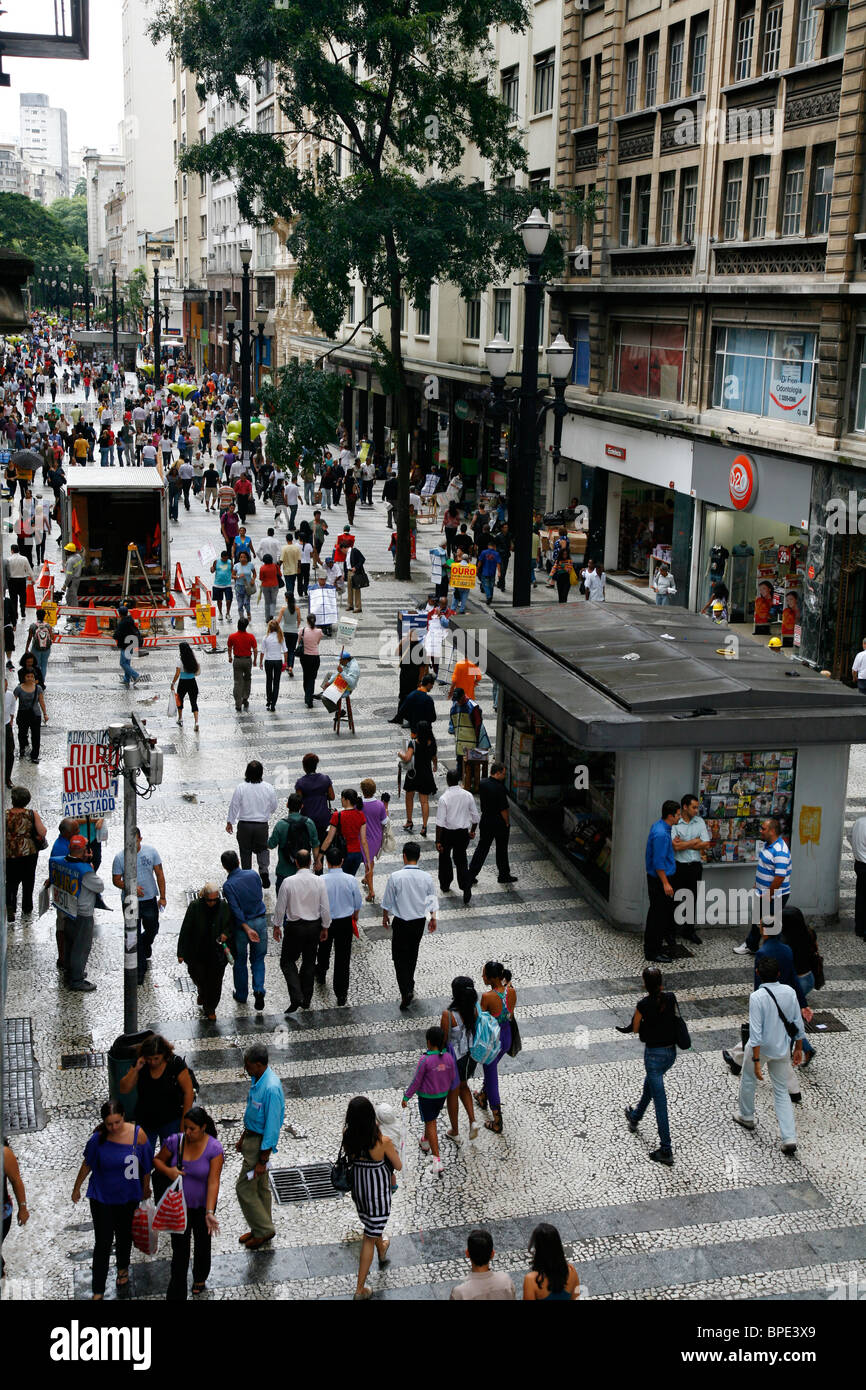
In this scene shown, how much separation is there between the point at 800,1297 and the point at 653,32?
30.6 metres

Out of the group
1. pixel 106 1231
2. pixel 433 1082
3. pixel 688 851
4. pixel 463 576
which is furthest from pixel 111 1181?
pixel 463 576

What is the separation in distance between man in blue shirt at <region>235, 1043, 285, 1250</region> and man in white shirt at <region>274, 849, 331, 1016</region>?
305 cm

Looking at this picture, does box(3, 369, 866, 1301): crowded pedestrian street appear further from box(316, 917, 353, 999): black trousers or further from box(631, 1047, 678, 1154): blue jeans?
box(631, 1047, 678, 1154): blue jeans

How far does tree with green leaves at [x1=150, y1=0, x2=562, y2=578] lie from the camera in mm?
31297

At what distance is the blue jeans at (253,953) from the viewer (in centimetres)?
1198

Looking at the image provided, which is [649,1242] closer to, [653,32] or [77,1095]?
[77,1095]

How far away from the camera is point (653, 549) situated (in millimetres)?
35500

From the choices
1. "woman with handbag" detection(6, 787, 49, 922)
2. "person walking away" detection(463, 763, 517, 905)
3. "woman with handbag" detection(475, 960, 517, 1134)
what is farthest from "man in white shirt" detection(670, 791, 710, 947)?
"woman with handbag" detection(6, 787, 49, 922)

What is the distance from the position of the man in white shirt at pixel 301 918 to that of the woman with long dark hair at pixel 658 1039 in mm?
3029

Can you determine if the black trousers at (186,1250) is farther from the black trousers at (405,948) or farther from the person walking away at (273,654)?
the person walking away at (273,654)

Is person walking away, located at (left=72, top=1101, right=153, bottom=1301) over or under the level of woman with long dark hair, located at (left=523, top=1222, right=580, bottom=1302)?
under

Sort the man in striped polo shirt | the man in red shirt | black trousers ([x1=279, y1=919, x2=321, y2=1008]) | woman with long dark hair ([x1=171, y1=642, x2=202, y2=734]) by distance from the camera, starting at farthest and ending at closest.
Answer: the man in red shirt, woman with long dark hair ([x1=171, y1=642, x2=202, y2=734]), the man in striped polo shirt, black trousers ([x1=279, y1=919, x2=321, y2=1008])

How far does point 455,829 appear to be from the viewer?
14.4 m

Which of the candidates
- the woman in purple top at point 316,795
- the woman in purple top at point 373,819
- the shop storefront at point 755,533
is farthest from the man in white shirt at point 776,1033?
the shop storefront at point 755,533
